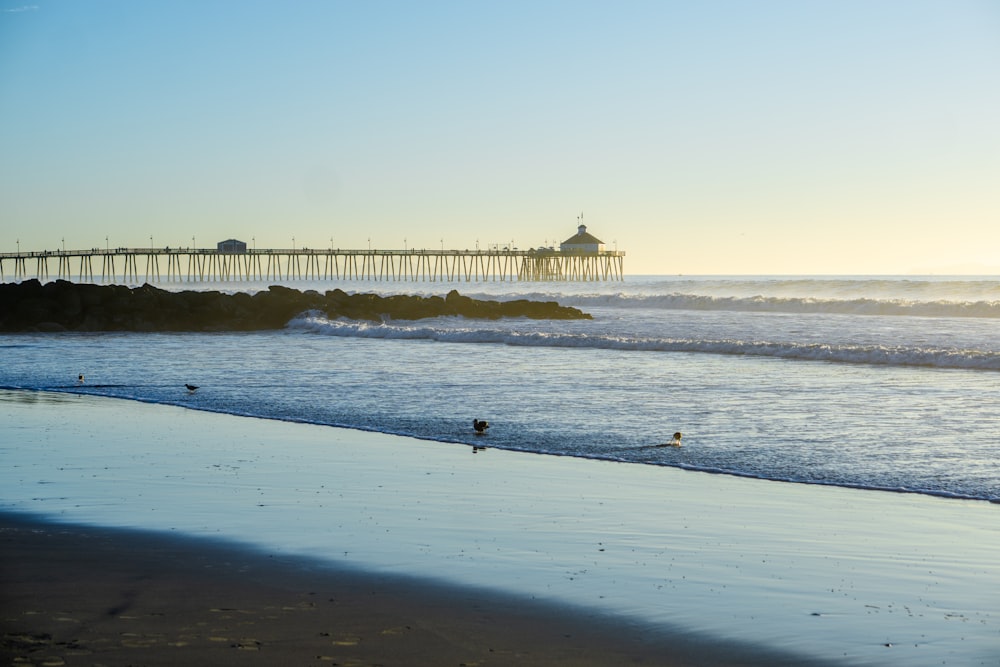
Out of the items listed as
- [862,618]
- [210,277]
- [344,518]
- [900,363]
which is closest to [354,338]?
[900,363]

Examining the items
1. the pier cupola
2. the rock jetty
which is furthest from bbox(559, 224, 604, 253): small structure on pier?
the rock jetty

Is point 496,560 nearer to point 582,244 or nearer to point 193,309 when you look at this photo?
point 193,309

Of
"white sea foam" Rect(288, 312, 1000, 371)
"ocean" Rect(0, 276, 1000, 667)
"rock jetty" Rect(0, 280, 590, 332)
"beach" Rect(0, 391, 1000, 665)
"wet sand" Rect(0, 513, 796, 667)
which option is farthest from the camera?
"rock jetty" Rect(0, 280, 590, 332)

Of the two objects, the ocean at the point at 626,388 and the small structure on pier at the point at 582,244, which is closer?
the ocean at the point at 626,388

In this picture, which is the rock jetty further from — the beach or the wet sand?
the wet sand

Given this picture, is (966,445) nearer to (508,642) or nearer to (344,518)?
(344,518)

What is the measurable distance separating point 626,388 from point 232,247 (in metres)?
96.1

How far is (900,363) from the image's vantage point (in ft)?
70.5

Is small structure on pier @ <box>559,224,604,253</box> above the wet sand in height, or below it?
above

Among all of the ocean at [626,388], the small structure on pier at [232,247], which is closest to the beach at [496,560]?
the ocean at [626,388]

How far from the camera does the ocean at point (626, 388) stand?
34.3 ft

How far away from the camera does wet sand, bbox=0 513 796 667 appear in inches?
177

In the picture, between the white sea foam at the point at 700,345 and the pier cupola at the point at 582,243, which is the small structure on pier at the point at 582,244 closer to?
the pier cupola at the point at 582,243

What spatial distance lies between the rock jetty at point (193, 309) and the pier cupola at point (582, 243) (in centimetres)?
6624
